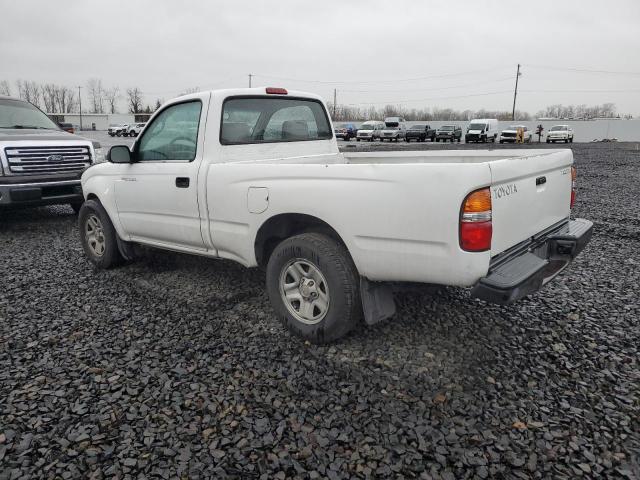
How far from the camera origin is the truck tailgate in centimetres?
271

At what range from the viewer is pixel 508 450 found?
2.33m

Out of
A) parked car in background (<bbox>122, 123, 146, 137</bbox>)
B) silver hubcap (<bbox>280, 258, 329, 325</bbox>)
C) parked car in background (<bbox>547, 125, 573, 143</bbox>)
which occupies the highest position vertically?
parked car in background (<bbox>122, 123, 146, 137</bbox>)

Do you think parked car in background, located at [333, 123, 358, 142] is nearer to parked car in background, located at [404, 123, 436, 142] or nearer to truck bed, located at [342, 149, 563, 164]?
parked car in background, located at [404, 123, 436, 142]

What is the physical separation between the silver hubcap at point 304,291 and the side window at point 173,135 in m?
1.44

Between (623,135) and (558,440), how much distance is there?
60.0m

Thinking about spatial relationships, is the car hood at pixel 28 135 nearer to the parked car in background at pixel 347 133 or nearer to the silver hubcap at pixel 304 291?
the silver hubcap at pixel 304 291

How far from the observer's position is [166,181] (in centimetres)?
423

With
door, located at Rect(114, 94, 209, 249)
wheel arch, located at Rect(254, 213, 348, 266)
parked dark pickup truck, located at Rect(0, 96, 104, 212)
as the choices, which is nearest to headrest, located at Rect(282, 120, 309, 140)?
door, located at Rect(114, 94, 209, 249)

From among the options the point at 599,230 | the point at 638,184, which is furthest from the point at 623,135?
the point at 599,230

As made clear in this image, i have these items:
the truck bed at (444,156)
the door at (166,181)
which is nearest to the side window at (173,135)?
the door at (166,181)

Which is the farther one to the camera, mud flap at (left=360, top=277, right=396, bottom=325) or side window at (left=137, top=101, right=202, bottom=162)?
side window at (left=137, top=101, right=202, bottom=162)

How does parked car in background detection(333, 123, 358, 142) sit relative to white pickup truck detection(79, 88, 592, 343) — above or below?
above

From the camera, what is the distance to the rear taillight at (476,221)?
2.59m

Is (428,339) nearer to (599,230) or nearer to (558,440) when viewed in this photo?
(558,440)
